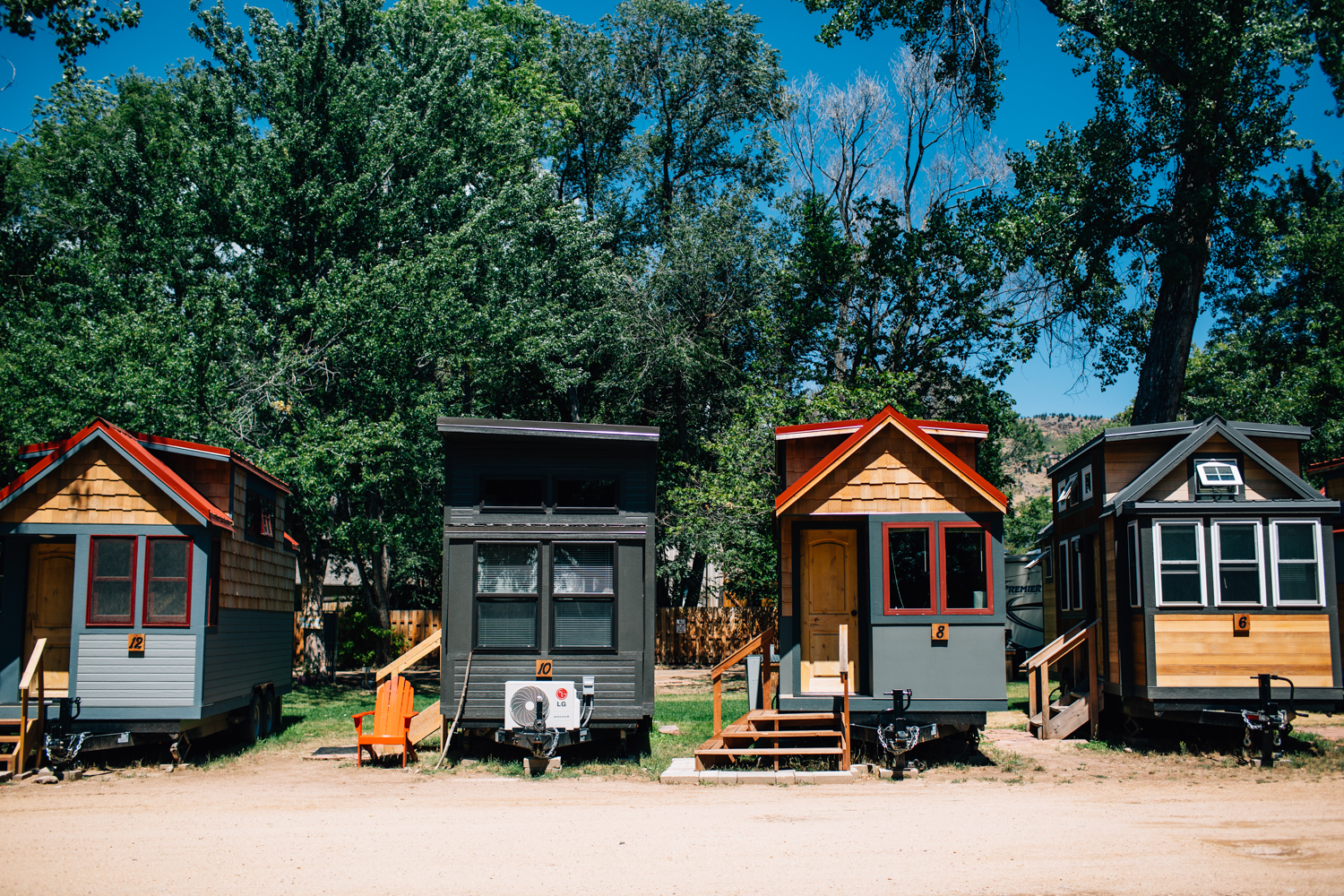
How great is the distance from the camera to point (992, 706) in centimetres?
1282

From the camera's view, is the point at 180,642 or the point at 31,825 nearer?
the point at 31,825

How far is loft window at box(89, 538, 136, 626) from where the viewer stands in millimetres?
12766

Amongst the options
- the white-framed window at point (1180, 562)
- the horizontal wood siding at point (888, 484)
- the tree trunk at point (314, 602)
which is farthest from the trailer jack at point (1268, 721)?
the tree trunk at point (314, 602)

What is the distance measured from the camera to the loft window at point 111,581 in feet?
41.9

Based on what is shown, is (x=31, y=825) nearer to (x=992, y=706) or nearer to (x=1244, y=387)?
(x=992, y=706)

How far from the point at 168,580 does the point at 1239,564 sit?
1498 cm

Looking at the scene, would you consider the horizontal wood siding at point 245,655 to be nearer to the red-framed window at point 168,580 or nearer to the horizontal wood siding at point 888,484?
the red-framed window at point 168,580

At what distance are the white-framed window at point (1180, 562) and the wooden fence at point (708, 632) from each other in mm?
18152

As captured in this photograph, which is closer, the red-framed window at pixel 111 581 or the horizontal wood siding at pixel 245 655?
the red-framed window at pixel 111 581

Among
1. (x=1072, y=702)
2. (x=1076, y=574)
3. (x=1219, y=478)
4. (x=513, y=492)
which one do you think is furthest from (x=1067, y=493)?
(x=513, y=492)

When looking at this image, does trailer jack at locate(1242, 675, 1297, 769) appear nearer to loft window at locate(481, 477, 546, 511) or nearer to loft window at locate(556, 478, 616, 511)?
loft window at locate(556, 478, 616, 511)

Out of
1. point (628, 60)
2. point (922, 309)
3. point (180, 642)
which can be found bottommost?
point (180, 642)

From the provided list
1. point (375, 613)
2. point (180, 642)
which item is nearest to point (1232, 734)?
point (180, 642)

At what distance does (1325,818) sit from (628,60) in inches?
1326
